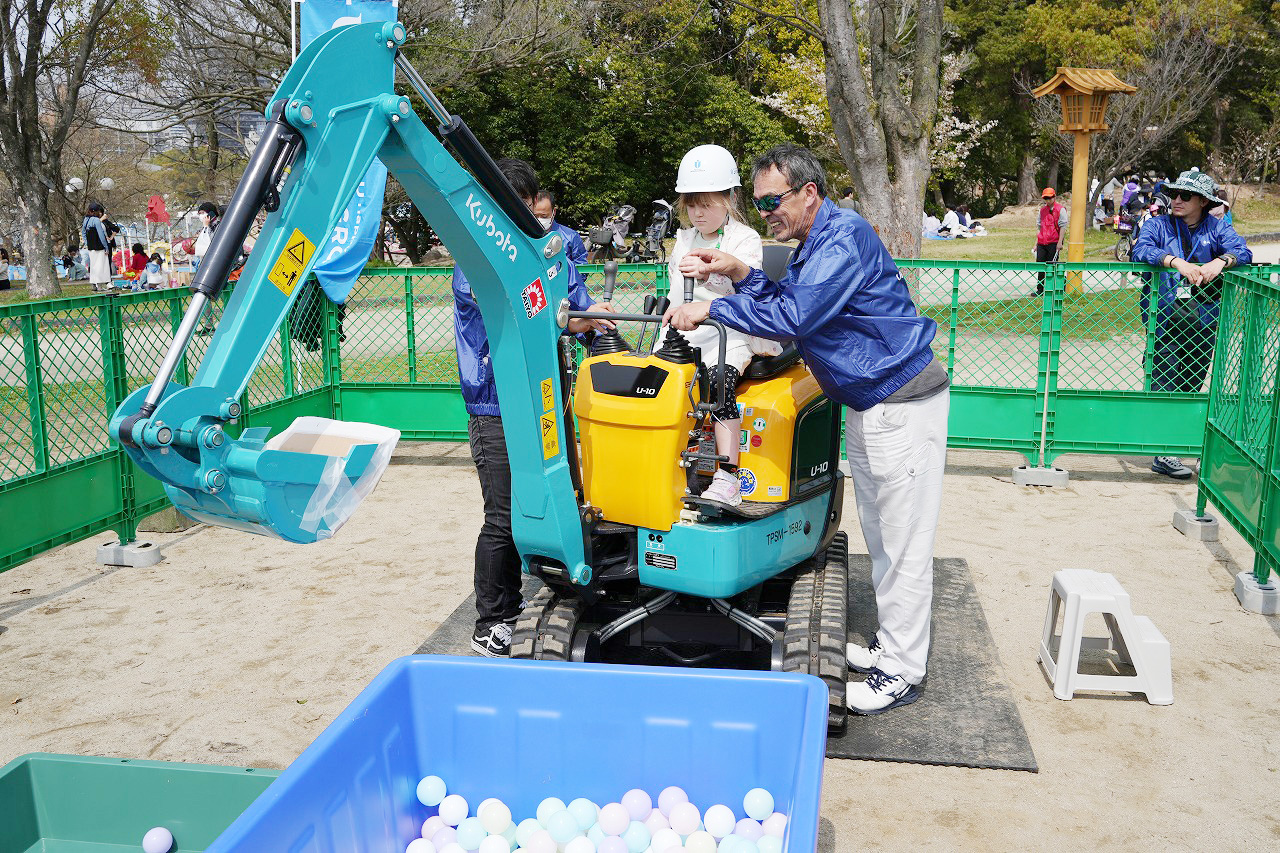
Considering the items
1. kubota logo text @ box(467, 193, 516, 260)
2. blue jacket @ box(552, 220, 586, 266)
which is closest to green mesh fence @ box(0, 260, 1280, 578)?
blue jacket @ box(552, 220, 586, 266)

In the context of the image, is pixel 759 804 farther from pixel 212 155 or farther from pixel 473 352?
pixel 212 155

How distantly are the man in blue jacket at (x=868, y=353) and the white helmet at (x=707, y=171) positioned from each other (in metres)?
0.32

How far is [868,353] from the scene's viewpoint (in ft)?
13.4

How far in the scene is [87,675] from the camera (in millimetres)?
4805

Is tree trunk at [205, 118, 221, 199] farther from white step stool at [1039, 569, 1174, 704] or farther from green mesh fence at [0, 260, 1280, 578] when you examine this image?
white step stool at [1039, 569, 1174, 704]

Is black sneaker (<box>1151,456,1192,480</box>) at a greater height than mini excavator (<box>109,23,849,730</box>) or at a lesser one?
lesser

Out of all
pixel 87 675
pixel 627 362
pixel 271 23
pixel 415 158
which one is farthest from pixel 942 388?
pixel 271 23

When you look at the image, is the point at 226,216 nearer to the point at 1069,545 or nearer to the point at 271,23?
the point at 1069,545

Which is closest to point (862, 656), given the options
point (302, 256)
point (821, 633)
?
point (821, 633)

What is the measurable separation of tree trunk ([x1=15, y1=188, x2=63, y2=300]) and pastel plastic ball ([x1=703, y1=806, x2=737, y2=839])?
20036mm

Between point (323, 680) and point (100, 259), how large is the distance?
1852 centimetres

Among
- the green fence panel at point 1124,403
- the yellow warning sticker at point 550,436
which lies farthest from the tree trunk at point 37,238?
the yellow warning sticker at point 550,436

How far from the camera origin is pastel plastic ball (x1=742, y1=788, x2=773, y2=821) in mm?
2719

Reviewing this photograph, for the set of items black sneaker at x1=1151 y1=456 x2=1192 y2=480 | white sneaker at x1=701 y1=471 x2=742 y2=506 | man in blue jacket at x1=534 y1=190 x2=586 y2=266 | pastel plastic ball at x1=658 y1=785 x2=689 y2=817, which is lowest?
black sneaker at x1=1151 y1=456 x2=1192 y2=480
